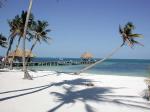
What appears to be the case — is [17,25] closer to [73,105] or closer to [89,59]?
[73,105]

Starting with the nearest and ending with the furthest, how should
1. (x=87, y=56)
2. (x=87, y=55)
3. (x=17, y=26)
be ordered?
(x=17, y=26) → (x=87, y=56) → (x=87, y=55)

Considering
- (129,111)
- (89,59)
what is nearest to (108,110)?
(129,111)

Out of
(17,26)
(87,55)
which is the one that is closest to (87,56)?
(87,55)

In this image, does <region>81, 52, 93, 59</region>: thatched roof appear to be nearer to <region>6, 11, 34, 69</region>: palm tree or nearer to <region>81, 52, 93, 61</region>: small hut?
<region>81, 52, 93, 61</region>: small hut

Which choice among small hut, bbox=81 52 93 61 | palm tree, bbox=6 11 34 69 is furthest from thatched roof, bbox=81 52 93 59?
palm tree, bbox=6 11 34 69

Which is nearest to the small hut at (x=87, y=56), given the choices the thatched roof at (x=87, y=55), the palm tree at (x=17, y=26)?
the thatched roof at (x=87, y=55)

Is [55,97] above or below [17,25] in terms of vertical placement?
below

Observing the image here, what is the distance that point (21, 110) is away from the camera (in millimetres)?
9484

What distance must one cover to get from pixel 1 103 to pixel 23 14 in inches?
847

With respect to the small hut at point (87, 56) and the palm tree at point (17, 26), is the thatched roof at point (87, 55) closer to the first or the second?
the small hut at point (87, 56)

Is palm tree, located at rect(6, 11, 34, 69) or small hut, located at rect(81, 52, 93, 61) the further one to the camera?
small hut, located at rect(81, 52, 93, 61)

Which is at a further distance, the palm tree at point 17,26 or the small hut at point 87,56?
the small hut at point 87,56

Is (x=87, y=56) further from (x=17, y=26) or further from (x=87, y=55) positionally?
(x=17, y=26)

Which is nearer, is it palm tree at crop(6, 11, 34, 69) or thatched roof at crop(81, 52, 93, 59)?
palm tree at crop(6, 11, 34, 69)
